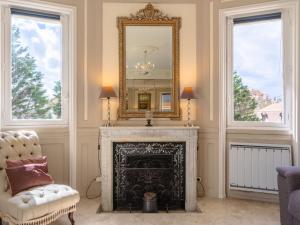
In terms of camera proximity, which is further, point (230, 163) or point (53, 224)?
point (230, 163)

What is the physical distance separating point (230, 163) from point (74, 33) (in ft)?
8.65

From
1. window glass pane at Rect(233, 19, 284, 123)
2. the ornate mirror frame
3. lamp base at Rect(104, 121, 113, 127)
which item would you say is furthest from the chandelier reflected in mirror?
window glass pane at Rect(233, 19, 284, 123)

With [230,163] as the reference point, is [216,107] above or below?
above

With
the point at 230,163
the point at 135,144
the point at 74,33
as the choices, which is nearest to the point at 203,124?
the point at 230,163

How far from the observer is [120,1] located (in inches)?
148

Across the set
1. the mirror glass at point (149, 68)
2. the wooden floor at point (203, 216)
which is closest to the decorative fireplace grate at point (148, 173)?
the wooden floor at point (203, 216)

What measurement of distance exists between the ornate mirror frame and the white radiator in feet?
3.07

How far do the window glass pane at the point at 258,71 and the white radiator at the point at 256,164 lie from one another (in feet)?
1.29

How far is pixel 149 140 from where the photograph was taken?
3.45 m

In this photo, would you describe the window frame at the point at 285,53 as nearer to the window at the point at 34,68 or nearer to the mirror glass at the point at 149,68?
the mirror glass at the point at 149,68

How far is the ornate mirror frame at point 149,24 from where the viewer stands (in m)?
3.72

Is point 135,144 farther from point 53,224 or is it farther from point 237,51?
point 237,51

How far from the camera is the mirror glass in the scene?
3.74 meters

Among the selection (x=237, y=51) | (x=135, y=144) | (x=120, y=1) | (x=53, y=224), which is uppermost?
(x=120, y=1)
